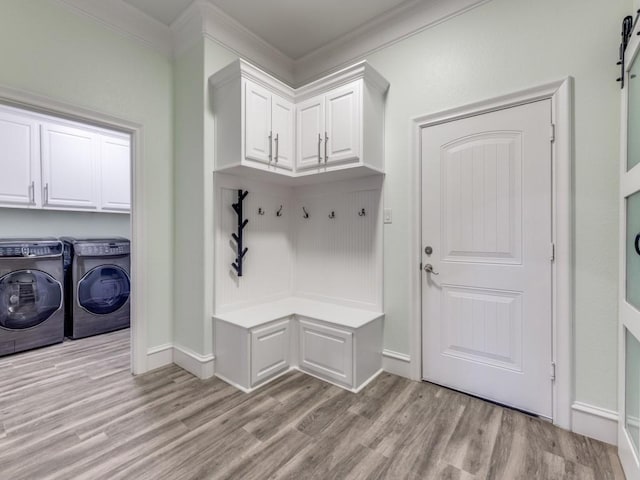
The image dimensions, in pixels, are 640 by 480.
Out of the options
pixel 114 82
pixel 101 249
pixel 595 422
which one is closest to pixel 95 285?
pixel 101 249

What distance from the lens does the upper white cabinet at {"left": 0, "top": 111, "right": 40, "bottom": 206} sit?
9.56ft

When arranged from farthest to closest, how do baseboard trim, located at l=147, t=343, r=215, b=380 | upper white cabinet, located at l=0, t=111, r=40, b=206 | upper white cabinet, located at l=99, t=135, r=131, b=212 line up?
1. upper white cabinet, located at l=99, t=135, r=131, b=212
2. upper white cabinet, located at l=0, t=111, r=40, b=206
3. baseboard trim, located at l=147, t=343, r=215, b=380

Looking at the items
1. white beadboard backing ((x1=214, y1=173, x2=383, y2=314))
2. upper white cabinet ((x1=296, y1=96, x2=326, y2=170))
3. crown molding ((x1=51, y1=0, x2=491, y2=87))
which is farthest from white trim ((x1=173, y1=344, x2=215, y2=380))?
crown molding ((x1=51, y1=0, x2=491, y2=87))

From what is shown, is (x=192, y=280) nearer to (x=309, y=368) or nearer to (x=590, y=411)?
(x=309, y=368)

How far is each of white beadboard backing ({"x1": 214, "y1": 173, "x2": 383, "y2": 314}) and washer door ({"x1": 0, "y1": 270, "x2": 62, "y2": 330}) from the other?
80.4 inches

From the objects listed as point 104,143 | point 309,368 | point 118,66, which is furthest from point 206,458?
point 104,143

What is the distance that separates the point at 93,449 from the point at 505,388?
242 cm

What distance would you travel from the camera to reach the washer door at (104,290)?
324 cm

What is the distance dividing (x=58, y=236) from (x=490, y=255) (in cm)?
449

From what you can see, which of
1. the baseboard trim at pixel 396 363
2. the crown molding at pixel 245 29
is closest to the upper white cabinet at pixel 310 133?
the crown molding at pixel 245 29

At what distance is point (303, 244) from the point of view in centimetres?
295

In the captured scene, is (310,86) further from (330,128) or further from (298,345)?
(298,345)

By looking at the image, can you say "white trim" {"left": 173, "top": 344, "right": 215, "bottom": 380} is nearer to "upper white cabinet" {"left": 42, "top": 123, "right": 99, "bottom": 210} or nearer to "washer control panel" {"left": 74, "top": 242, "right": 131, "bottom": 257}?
"washer control panel" {"left": 74, "top": 242, "right": 131, "bottom": 257}

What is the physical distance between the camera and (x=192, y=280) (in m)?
2.42
